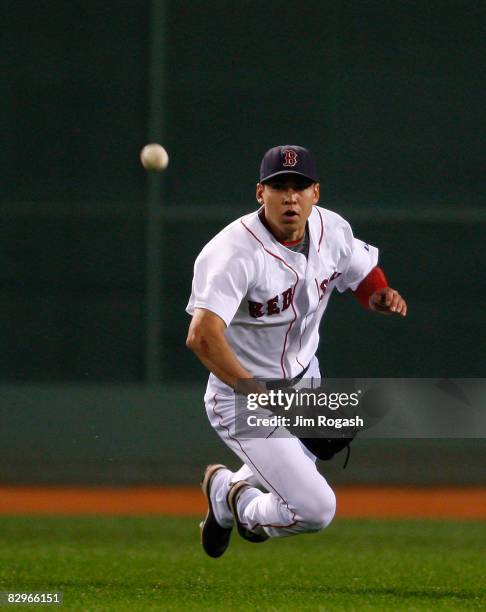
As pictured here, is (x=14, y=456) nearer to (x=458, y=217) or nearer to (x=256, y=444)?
(x=458, y=217)

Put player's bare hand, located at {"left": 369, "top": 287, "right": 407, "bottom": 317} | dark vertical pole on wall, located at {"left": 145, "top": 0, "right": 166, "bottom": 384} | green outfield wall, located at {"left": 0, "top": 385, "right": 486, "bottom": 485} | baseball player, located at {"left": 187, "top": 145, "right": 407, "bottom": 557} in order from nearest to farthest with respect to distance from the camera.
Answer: baseball player, located at {"left": 187, "top": 145, "right": 407, "bottom": 557}
player's bare hand, located at {"left": 369, "top": 287, "right": 407, "bottom": 317}
green outfield wall, located at {"left": 0, "top": 385, "right": 486, "bottom": 485}
dark vertical pole on wall, located at {"left": 145, "top": 0, "right": 166, "bottom": 384}

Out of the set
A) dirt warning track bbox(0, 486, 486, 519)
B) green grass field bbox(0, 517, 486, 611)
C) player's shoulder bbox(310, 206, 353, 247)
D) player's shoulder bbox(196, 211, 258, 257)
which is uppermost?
player's shoulder bbox(310, 206, 353, 247)

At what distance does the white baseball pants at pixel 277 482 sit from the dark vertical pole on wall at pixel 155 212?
6088 millimetres

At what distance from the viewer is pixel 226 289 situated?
566 cm

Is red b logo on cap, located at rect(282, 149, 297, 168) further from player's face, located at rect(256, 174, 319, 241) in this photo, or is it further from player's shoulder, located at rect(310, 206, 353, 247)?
player's shoulder, located at rect(310, 206, 353, 247)

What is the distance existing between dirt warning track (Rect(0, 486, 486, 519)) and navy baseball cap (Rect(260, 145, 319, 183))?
557 cm

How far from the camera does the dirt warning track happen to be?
11191 millimetres

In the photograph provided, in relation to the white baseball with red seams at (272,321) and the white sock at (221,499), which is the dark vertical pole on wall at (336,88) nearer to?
the white baseball with red seams at (272,321)

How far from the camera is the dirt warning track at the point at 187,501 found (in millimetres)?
11191

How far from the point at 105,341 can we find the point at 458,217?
142 inches

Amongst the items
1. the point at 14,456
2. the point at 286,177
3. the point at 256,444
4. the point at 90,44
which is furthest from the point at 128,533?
the point at 90,44

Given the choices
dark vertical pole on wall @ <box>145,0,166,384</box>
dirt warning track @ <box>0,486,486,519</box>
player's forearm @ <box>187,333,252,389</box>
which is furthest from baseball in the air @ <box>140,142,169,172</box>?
dark vertical pole on wall @ <box>145,0,166,384</box>

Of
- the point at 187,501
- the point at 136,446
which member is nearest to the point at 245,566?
the point at 187,501

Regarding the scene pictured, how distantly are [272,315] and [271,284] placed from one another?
7.2 inches
